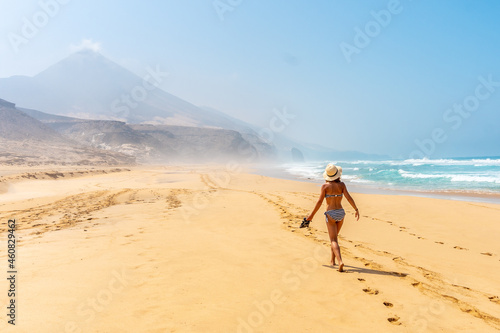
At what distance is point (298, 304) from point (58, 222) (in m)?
9.11

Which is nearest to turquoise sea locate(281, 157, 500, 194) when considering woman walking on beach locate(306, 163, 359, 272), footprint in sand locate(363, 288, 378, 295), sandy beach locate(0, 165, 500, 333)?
sandy beach locate(0, 165, 500, 333)

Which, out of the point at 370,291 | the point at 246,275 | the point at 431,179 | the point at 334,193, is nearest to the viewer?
the point at 370,291

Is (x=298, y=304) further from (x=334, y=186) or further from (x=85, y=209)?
(x=85, y=209)

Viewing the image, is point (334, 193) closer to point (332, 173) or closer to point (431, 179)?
point (332, 173)

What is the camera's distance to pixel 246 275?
4656mm

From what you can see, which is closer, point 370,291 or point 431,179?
point 370,291

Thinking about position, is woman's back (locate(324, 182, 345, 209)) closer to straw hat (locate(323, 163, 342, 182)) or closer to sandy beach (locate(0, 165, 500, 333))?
straw hat (locate(323, 163, 342, 182))

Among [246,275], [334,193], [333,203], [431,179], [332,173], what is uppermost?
[332,173]

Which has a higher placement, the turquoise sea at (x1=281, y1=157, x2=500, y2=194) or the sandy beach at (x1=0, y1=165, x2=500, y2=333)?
the turquoise sea at (x1=281, y1=157, x2=500, y2=194)

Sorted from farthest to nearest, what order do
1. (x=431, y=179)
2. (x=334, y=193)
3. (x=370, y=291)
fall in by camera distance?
(x=431, y=179) < (x=334, y=193) < (x=370, y=291)

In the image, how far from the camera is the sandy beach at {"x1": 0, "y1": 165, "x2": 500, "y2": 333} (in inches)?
129

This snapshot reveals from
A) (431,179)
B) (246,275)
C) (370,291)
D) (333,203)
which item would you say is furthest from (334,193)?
(431,179)

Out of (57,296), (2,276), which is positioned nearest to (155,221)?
(2,276)

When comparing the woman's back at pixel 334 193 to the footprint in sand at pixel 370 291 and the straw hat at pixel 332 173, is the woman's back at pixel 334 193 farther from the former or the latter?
the footprint in sand at pixel 370 291
